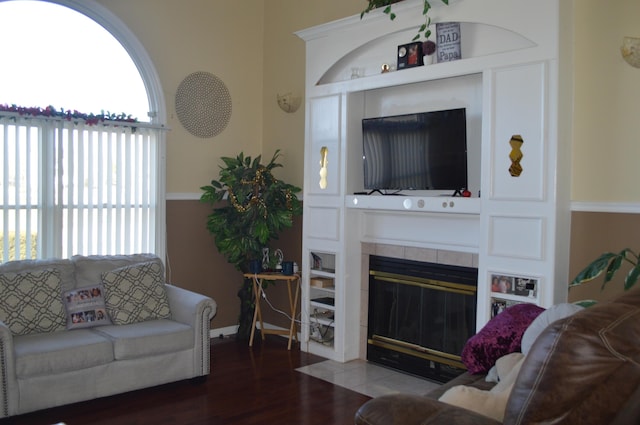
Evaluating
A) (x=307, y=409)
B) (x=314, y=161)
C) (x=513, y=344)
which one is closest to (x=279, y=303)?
(x=314, y=161)

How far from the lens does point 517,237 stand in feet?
11.9

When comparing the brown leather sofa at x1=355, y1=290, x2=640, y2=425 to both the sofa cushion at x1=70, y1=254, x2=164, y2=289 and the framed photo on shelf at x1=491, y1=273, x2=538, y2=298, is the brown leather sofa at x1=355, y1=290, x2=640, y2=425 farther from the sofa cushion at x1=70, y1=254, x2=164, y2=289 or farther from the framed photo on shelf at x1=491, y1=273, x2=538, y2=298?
the sofa cushion at x1=70, y1=254, x2=164, y2=289

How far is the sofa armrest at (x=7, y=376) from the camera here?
334 centimetres

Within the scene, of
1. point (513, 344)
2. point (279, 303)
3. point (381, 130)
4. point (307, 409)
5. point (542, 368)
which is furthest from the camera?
point (279, 303)

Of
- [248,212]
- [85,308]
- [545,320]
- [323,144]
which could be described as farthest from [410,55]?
[85,308]

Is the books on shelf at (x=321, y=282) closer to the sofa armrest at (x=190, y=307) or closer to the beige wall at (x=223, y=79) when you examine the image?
the beige wall at (x=223, y=79)

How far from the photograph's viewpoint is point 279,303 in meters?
5.68

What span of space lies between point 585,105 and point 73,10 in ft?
13.2

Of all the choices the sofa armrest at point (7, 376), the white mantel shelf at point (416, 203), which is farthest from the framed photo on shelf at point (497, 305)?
the sofa armrest at point (7, 376)

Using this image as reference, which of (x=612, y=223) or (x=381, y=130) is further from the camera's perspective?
(x=381, y=130)

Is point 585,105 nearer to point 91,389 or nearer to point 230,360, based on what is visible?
point 230,360

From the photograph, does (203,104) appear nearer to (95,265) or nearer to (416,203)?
(95,265)

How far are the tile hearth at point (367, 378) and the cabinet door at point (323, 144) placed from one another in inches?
56.6

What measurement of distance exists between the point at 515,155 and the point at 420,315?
1516 mm
